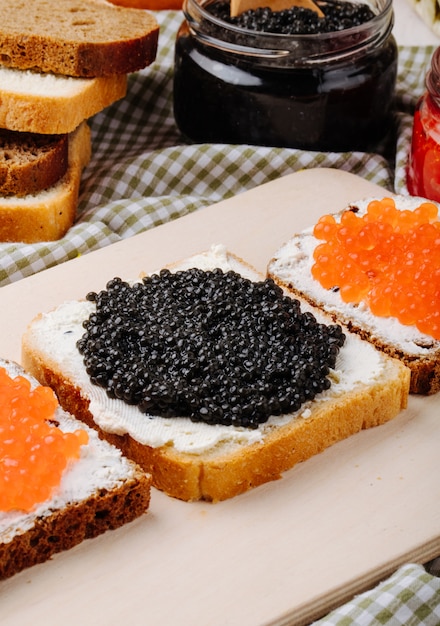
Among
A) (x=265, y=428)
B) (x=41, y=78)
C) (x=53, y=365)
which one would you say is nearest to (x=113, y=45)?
(x=41, y=78)

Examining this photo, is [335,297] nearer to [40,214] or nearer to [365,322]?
[365,322]

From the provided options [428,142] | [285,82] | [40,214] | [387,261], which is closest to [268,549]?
[387,261]

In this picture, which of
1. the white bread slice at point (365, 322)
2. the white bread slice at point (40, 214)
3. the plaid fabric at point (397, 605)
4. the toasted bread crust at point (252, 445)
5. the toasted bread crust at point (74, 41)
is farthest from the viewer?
the toasted bread crust at point (74, 41)

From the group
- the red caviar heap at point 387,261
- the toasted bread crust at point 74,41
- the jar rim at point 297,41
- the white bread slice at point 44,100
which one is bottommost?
the red caviar heap at point 387,261

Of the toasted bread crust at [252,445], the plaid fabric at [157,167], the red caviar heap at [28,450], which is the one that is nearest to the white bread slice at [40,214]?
the plaid fabric at [157,167]

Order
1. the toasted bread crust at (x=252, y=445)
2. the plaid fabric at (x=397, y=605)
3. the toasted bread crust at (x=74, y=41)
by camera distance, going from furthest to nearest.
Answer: the toasted bread crust at (x=74, y=41) < the toasted bread crust at (x=252, y=445) < the plaid fabric at (x=397, y=605)

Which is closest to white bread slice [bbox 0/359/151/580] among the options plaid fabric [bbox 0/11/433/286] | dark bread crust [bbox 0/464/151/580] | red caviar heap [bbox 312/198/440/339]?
dark bread crust [bbox 0/464/151/580]

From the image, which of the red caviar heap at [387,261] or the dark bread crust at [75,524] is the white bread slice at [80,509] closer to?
the dark bread crust at [75,524]
